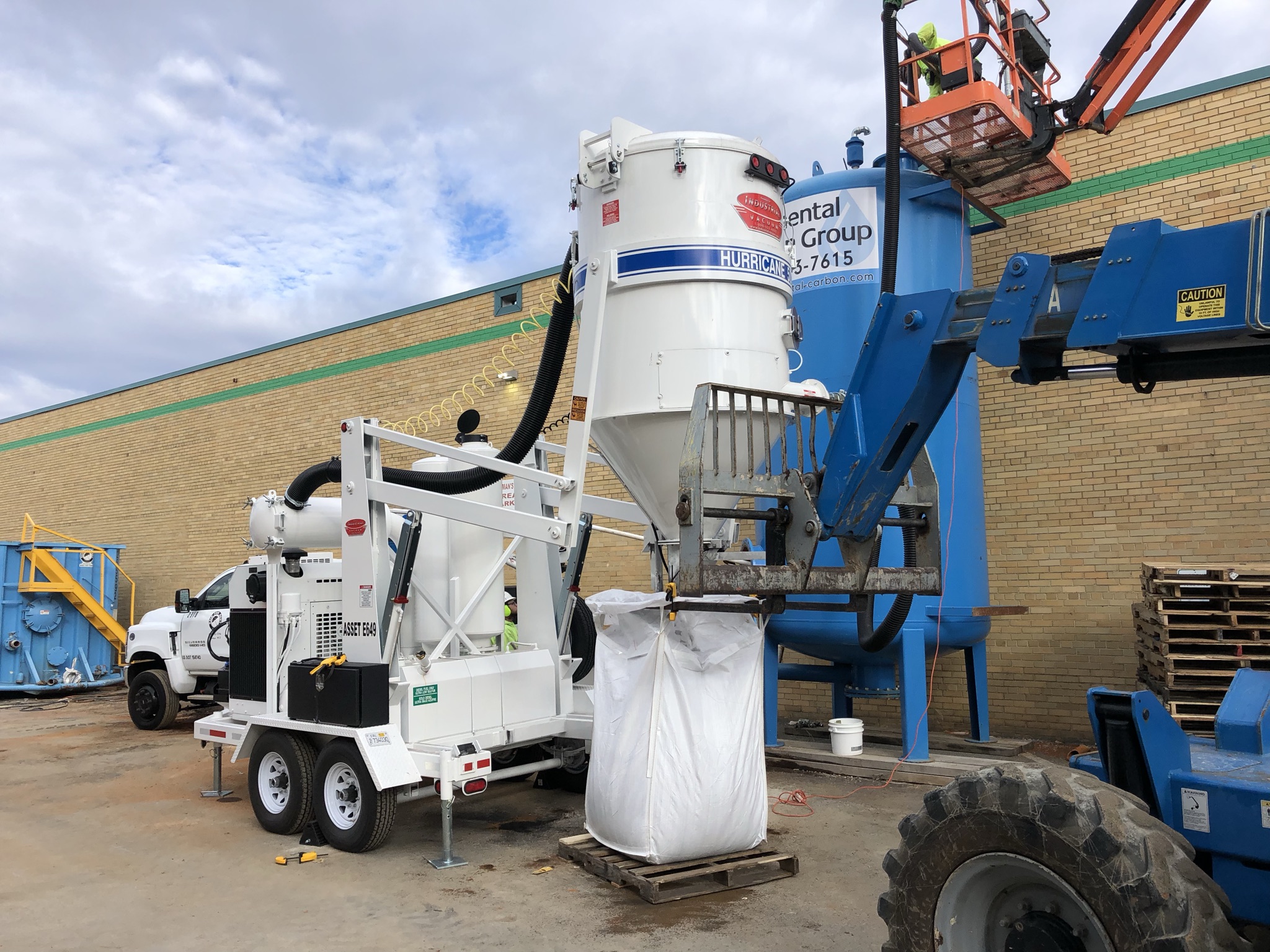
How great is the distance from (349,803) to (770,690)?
4177 millimetres

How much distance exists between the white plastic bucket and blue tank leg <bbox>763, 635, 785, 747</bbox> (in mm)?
629

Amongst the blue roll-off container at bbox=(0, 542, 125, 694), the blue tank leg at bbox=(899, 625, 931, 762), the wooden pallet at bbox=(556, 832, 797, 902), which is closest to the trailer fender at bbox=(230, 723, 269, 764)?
the wooden pallet at bbox=(556, 832, 797, 902)

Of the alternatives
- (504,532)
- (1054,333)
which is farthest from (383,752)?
(1054,333)

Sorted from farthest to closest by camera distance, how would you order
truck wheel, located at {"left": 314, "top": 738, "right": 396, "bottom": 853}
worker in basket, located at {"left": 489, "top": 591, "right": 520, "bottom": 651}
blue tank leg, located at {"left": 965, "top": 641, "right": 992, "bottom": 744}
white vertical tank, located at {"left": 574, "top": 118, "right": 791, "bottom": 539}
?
1. blue tank leg, located at {"left": 965, "top": 641, "right": 992, "bottom": 744}
2. worker in basket, located at {"left": 489, "top": 591, "right": 520, "bottom": 651}
3. truck wheel, located at {"left": 314, "top": 738, "right": 396, "bottom": 853}
4. white vertical tank, located at {"left": 574, "top": 118, "right": 791, "bottom": 539}

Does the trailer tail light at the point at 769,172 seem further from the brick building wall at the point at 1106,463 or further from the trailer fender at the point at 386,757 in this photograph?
the brick building wall at the point at 1106,463

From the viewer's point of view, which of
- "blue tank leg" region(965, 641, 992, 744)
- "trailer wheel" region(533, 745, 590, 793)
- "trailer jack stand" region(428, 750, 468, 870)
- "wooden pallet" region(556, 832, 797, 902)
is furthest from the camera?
"blue tank leg" region(965, 641, 992, 744)

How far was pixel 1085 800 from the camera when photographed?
2.86 metres

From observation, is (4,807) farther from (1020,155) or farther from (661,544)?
(1020,155)

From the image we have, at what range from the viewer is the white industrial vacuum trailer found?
5609 mm

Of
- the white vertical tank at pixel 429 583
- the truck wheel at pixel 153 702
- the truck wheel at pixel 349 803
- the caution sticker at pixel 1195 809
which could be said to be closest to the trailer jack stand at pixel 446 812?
the truck wheel at pixel 349 803

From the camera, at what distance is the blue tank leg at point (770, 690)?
29.9 feet

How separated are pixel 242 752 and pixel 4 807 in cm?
260

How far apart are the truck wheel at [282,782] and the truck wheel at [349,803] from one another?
21 centimetres

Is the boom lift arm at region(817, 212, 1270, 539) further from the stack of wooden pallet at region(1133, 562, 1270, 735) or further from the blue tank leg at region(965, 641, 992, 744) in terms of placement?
the blue tank leg at region(965, 641, 992, 744)
